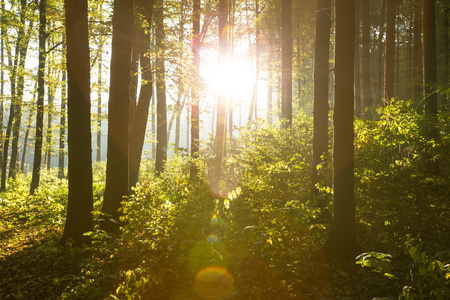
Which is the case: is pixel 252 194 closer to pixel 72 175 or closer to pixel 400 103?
pixel 72 175

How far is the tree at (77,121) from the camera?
20.1 feet

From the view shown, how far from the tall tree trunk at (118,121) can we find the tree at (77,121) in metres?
1.01

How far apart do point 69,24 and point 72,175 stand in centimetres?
325

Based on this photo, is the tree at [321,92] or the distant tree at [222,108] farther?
the distant tree at [222,108]

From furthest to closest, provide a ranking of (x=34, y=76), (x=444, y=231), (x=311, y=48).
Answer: (x=311, y=48) → (x=34, y=76) → (x=444, y=231)

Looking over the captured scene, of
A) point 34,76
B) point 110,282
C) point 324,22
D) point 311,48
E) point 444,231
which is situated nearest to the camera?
point 110,282

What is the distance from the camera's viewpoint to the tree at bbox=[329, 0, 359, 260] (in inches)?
214

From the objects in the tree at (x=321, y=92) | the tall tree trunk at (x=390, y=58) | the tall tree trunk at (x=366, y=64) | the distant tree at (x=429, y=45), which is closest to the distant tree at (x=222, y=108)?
the tree at (x=321, y=92)

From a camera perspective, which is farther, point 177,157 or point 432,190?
point 177,157

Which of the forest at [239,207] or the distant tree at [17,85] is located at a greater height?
the distant tree at [17,85]

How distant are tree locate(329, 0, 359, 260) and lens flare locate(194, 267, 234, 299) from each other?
2.15 meters

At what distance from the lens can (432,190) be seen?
7.47 m

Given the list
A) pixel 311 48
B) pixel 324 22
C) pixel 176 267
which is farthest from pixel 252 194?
pixel 311 48

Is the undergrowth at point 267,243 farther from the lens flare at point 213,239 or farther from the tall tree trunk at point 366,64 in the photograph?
the tall tree trunk at point 366,64
